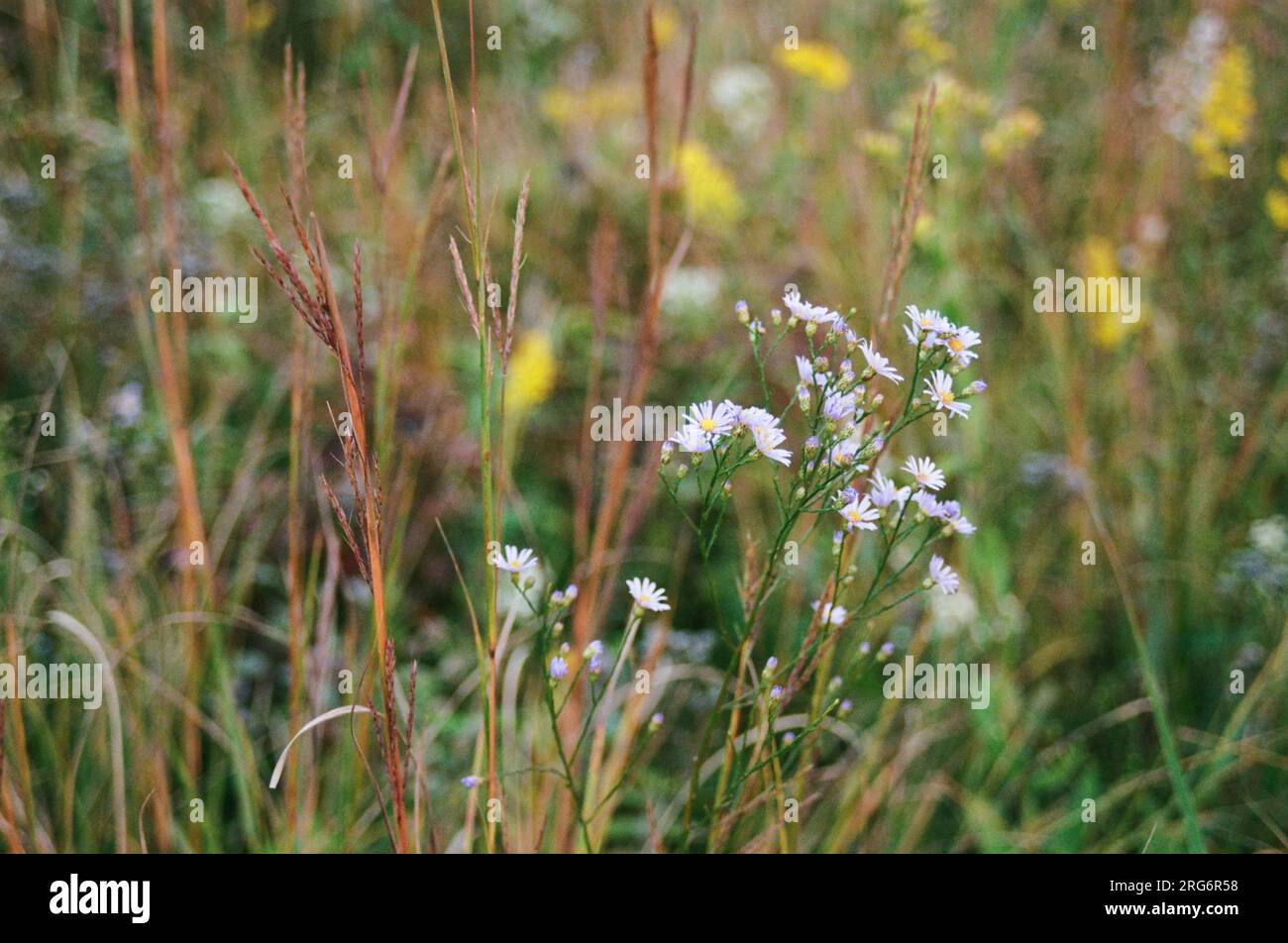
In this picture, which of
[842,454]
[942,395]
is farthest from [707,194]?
[842,454]

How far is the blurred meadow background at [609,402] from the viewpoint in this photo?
1.65 metres

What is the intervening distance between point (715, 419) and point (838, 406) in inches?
5.1

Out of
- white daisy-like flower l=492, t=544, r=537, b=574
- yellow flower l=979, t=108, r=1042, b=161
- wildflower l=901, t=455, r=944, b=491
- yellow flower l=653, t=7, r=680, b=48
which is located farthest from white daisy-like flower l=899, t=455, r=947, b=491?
yellow flower l=653, t=7, r=680, b=48

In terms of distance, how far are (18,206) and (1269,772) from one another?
3246mm

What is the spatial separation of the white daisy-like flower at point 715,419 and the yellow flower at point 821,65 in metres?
2.43

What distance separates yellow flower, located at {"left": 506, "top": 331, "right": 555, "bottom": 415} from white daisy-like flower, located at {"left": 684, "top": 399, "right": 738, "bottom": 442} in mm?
1522

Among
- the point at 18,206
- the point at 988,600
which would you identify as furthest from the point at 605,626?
the point at 18,206

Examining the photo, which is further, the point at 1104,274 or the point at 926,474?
the point at 1104,274

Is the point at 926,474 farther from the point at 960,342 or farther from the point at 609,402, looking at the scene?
the point at 609,402

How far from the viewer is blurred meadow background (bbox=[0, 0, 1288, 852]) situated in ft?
5.41

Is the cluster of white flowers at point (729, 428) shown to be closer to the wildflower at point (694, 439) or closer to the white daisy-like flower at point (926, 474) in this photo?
the wildflower at point (694, 439)

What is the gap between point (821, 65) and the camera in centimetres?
319
